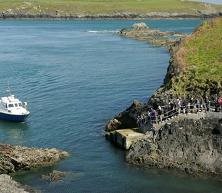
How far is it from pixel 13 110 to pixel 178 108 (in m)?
30.3

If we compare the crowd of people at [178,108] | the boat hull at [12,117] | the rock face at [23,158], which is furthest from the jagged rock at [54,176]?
the boat hull at [12,117]

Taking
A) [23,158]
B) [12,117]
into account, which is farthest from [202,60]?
[23,158]

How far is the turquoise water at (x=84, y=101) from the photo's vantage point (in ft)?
193

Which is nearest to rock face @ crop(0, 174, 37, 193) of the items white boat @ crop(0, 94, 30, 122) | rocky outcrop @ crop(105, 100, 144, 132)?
rocky outcrop @ crop(105, 100, 144, 132)

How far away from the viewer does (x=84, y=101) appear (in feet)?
313

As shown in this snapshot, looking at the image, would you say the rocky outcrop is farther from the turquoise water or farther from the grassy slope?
the grassy slope

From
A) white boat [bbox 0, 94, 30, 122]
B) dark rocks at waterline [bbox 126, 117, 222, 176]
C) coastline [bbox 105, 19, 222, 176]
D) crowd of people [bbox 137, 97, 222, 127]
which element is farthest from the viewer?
white boat [bbox 0, 94, 30, 122]

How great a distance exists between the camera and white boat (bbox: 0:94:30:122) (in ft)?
280

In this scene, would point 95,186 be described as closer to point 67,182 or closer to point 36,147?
point 67,182

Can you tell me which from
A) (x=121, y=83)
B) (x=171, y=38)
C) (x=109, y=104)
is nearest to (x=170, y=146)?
(x=109, y=104)

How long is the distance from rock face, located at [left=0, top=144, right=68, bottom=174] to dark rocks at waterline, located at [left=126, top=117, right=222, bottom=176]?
8.77 metres

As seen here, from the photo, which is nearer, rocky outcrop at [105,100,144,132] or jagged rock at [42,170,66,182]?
jagged rock at [42,170,66,182]

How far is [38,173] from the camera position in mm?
61844

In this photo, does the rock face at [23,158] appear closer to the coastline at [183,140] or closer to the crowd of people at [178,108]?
the coastline at [183,140]
